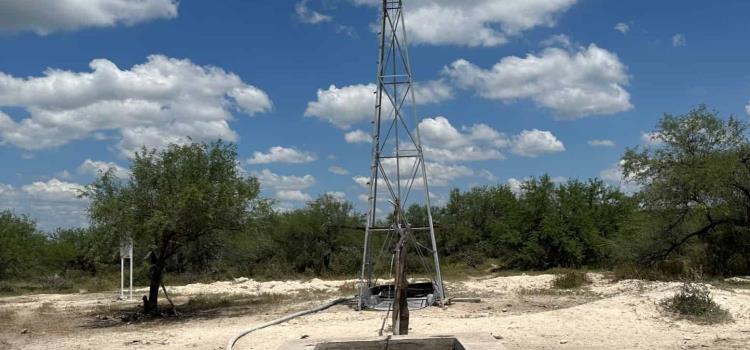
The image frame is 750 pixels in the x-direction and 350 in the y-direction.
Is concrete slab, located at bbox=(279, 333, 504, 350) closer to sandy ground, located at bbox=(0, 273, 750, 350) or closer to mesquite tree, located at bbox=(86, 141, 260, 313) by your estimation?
sandy ground, located at bbox=(0, 273, 750, 350)

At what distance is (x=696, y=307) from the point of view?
1452cm

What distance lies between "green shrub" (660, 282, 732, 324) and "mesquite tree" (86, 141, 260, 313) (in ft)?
38.4

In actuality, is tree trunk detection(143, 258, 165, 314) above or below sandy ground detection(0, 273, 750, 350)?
above

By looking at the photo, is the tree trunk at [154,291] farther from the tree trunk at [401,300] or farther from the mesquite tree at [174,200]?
the tree trunk at [401,300]

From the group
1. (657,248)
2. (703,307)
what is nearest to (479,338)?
(703,307)

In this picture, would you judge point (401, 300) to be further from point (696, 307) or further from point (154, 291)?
point (154, 291)

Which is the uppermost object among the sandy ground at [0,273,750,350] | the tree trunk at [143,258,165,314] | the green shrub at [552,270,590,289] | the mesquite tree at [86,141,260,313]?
the mesquite tree at [86,141,260,313]

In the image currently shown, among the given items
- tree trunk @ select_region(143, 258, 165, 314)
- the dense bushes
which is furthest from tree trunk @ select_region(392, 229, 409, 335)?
the dense bushes

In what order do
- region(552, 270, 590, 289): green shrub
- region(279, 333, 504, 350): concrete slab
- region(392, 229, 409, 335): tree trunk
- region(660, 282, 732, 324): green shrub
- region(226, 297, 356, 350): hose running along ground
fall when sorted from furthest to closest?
region(552, 270, 590, 289): green shrub → region(660, 282, 732, 324): green shrub → region(226, 297, 356, 350): hose running along ground → region(392, 229, 409, 335): tree trunk → region(279, 333, 504, 350): concrete slab

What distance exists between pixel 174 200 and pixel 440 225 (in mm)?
7477

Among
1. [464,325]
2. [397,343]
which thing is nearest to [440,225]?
[464,325]

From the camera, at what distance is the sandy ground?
1307 cm

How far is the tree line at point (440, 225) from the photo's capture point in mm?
19125

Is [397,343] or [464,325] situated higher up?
[397,343]
